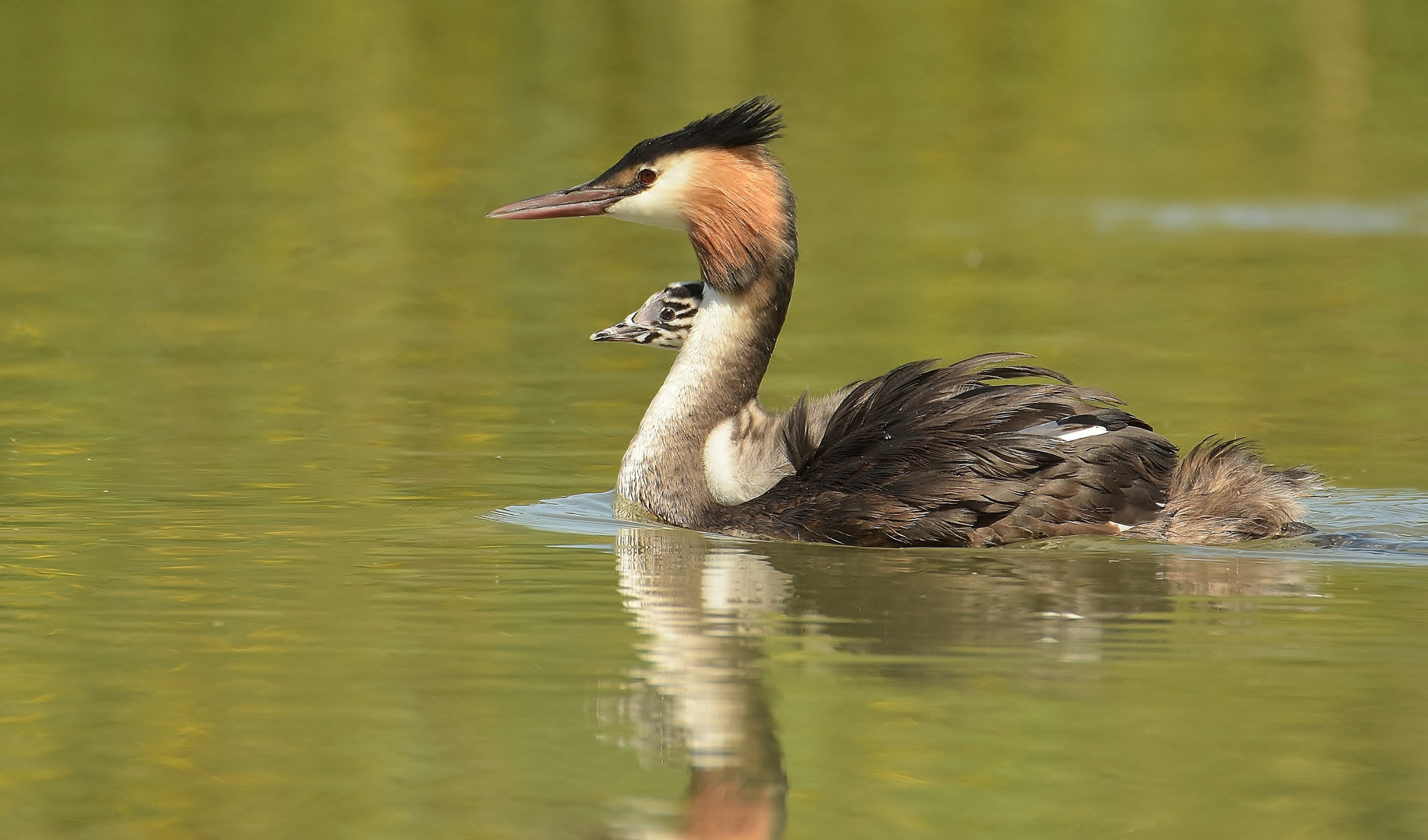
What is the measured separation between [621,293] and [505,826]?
34.2ft

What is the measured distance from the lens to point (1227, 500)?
28.0ft

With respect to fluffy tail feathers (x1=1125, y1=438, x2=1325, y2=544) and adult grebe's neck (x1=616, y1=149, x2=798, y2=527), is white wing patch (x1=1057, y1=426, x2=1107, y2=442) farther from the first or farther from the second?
adult grebe's neck (x1=616, y1=149, x2=798, y2=527)

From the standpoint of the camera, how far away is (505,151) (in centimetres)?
2305

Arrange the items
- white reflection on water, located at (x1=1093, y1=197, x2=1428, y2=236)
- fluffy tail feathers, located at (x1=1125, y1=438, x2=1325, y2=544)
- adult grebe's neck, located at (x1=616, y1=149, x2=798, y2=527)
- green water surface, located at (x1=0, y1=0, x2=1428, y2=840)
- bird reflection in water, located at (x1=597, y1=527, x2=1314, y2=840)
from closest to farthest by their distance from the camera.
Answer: green water surface, located at (x1=0, y1=0, x2=1428, y2=840)
bird reflection in water, located at (x1=597, y1=527, x2=1314, y2=840)
fluffy tail feathers, located at (x1=1125, y1=438, x2=1325, y2=544)
adult grebe's neck, located at (x1=616, y1=149, x2=798, y2=527)
white reflection on water, located at (x1=1093, y1=197, x2=1428, y2=236)

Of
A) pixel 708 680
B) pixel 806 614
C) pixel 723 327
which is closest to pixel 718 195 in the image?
pixel 723 327

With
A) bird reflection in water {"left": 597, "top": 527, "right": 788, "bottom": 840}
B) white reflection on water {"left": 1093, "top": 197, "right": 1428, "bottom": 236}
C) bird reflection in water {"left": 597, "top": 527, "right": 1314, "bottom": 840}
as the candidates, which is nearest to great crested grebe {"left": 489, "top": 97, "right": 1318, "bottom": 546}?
bird reflection in water {"left": 597, "top": 527, "right": 1314, "bottom": 840}

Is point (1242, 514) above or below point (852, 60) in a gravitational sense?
below

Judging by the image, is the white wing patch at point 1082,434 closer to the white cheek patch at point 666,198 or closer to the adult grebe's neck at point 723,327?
the adult grebe's neck at point 723,327

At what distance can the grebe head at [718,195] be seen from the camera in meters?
9.46

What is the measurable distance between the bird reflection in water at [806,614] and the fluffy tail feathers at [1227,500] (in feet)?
0.71

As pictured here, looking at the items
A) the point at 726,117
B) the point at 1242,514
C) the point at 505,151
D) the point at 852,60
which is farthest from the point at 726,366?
the point at 852,60

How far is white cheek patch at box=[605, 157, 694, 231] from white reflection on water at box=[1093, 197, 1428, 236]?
9.37m

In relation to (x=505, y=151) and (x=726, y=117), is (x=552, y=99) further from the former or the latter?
(x=726, y=117)

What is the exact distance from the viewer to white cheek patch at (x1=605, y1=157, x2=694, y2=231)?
953cm
